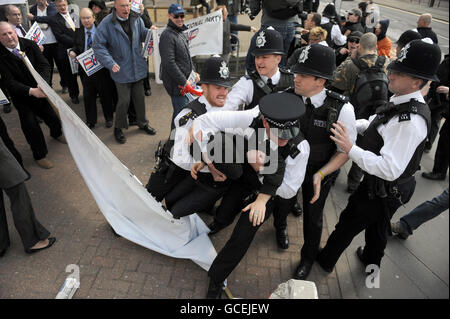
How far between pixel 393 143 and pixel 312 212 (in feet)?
3.38

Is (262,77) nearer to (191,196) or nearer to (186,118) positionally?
(186,118)

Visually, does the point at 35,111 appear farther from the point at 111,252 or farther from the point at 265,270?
the point at 265,270

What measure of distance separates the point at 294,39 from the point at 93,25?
3.78 m

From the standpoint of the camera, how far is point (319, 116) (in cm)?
273

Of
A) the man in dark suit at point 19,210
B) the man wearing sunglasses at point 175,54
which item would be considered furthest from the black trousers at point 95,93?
the man in dark suit at point 19,210

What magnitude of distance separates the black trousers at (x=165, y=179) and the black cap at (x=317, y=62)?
1.51 metres

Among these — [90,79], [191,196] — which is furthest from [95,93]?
[191,196]

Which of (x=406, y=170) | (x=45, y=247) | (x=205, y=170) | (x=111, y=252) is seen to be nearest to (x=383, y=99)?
(x=406, y=170)

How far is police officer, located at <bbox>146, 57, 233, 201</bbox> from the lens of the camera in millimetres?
3025

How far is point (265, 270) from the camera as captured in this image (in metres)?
3.37

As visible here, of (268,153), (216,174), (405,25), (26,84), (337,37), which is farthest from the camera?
(405,25)

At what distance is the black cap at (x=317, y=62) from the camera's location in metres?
2.59

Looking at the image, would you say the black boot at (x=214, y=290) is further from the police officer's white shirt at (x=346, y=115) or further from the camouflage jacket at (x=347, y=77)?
the camouflage jacket at (x=347, y=77)

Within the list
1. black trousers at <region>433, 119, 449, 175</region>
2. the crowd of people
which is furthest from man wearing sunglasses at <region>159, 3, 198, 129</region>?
black trousers at <region>433, 119, 449, 175</region>
